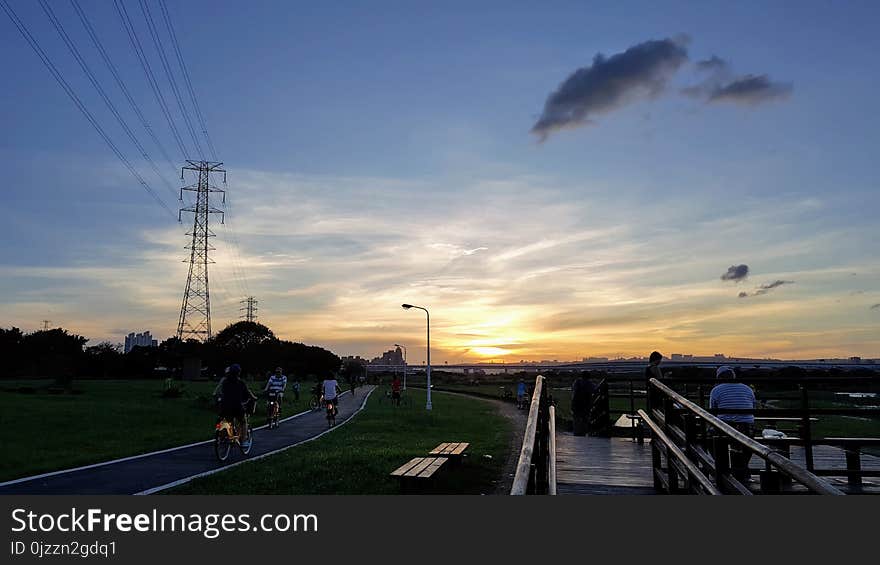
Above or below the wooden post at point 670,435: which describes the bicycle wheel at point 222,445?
below

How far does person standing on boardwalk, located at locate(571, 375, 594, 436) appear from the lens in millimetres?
17078

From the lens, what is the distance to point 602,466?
37.5 feet

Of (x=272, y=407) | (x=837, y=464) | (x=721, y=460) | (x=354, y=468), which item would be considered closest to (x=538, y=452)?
(x=721, y=460)

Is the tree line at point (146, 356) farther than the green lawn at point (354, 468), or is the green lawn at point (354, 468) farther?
the tree line at point (146, 356)

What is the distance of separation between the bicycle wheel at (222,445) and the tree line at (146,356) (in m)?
29.1

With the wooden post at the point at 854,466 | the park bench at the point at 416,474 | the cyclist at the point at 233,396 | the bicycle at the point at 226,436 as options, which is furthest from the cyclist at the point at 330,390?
the wooden post at the point at 854,466

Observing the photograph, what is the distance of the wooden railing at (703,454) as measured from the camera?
497 cm

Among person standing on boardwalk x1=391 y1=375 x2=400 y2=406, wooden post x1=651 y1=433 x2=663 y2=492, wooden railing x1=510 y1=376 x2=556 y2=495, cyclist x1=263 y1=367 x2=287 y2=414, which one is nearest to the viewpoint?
wooden railing x1=510 y1=376 x2=556 y2=495

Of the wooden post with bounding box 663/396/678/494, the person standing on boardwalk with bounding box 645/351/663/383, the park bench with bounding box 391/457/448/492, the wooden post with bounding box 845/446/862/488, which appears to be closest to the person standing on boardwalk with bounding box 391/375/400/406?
the park bench with bounding box 391/457/448/492

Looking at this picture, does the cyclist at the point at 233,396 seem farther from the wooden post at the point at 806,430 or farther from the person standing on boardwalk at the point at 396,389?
the person standing on boardwalk at the point at 396,389

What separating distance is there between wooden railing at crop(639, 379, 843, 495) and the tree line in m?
38.6

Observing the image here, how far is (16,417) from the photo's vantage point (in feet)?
77.1

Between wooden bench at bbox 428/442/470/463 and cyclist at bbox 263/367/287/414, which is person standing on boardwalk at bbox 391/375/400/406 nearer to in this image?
cyclist at bbox 263/367/287/414

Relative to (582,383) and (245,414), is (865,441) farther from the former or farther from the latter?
(245,414)
